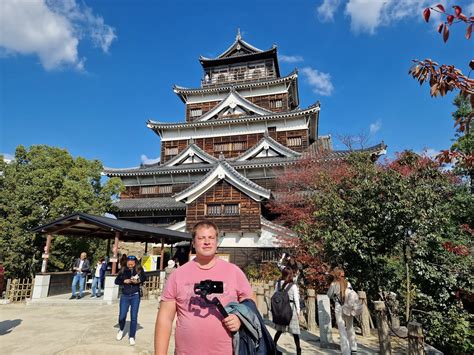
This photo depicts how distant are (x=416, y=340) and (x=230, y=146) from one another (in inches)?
929

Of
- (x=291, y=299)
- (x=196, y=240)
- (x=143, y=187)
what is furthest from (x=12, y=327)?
(x=143, y=187)

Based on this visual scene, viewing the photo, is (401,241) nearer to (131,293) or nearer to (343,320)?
(343,320)

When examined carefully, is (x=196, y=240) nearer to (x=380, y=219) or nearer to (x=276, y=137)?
(x=380, y=219)

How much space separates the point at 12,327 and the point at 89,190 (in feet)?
35.1

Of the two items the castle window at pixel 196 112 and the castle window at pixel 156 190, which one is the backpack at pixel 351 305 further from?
the castle window at pixel 196 112

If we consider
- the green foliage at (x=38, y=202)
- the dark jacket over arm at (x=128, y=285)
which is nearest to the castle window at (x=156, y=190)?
the green foliage at (x=38, y=202)

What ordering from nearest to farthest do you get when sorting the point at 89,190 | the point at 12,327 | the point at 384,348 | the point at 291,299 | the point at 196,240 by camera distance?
1. the point at 196,240
2. the point at 384,348
3. the point at 291,299
4. the point at 12,327
5. the point at 89,190

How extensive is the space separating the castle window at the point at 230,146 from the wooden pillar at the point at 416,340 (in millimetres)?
22881

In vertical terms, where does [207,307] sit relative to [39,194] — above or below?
below

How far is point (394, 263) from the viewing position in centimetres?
922

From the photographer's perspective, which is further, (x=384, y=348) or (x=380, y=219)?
(x=380, y=219)

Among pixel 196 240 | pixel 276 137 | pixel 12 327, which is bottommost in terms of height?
pixel 12 327

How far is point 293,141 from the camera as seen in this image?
2553 centimetres

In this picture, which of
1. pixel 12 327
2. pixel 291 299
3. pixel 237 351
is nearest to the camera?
pixel 237 351
